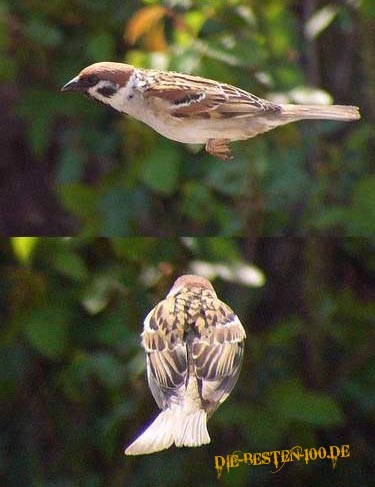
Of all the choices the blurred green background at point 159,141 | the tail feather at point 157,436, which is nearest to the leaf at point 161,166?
the blurred green background at point 159,141

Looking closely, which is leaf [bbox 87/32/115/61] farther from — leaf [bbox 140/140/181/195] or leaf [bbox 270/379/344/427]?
leaf [bbox 270/379/344/427]

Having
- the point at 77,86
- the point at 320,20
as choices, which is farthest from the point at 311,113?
the point at 320,20

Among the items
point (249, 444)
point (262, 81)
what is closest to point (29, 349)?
point (249, 444)

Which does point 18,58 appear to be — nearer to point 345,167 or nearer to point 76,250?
point 76,250

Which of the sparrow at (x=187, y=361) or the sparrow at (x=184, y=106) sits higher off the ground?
the sparrow at (x=184, y=106)

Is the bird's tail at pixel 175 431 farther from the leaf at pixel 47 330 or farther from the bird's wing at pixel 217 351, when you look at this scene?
the leaf at pixel 47 330

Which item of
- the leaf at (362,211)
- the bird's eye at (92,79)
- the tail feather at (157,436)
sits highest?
the bird's eye at (92,79)

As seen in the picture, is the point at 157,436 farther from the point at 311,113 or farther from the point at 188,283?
the point at 311,113
